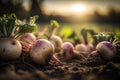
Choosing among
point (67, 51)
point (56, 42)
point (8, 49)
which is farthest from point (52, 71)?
point (56, 42)

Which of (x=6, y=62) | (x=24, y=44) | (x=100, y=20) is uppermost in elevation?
(x=100, y=20)

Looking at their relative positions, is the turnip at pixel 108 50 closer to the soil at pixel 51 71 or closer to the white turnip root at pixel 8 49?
the soil at pixel 51 71

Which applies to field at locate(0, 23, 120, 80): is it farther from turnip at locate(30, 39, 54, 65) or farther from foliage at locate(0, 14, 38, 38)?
foliage at locate(0, 14, 38, 38)

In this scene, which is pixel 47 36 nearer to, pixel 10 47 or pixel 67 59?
pixel 67 59

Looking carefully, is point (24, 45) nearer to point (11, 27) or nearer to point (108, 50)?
point (11, 27)

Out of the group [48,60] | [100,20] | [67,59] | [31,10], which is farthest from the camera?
[100,20]

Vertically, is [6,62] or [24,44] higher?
[24,44]

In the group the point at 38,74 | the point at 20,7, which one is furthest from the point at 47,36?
the point at 20,7

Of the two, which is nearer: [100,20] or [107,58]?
[107,58]

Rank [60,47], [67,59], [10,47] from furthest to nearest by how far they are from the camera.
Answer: [60,47] → [67,59] → [10,47]
